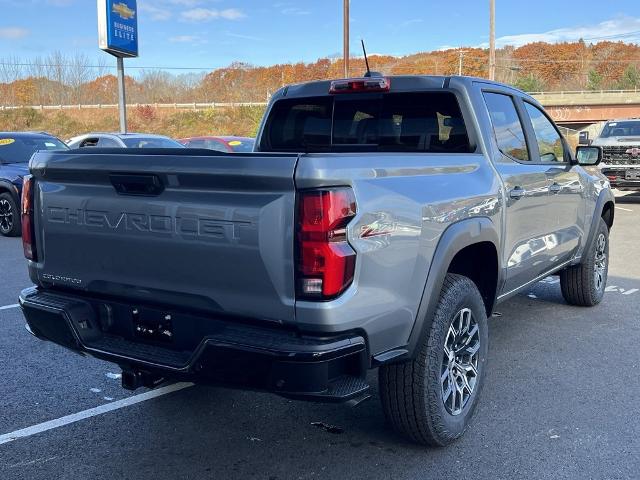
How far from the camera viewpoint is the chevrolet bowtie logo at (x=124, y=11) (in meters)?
17.9

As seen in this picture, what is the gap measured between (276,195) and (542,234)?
268 cm

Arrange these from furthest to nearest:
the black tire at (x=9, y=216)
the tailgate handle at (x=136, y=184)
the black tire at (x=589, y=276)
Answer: the black tire at (x=9, y=216) < the black tire at (x=589, y=276) < the tailgate handle at (x=136, y=184)

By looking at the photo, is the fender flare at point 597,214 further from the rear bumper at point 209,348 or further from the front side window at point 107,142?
the front side window at point 107,142

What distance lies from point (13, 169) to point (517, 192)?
8.96 meters

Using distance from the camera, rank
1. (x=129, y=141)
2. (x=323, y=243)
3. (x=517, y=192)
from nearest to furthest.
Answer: (x=323, y=243), (x=517, y=192), (x=129, y=141)

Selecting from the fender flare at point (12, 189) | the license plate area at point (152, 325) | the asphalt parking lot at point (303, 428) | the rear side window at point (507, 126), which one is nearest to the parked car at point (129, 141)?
the fender flare at point (12, 189)

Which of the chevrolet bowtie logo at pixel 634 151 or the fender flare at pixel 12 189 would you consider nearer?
the fender flare at pixel 12 189

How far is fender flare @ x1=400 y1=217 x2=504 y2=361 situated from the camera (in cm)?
281

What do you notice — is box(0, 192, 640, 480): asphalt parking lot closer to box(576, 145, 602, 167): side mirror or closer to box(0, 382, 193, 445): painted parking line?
box(0, 382, 193, 445): painted parking line

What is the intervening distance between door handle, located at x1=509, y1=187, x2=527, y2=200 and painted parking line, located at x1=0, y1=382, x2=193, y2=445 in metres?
2.40

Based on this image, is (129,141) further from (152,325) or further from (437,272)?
(437,272)

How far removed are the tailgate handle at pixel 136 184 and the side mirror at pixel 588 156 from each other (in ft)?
12.4

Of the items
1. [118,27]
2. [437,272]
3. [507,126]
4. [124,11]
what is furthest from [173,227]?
[124,11]

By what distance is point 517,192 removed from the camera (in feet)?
12.8
